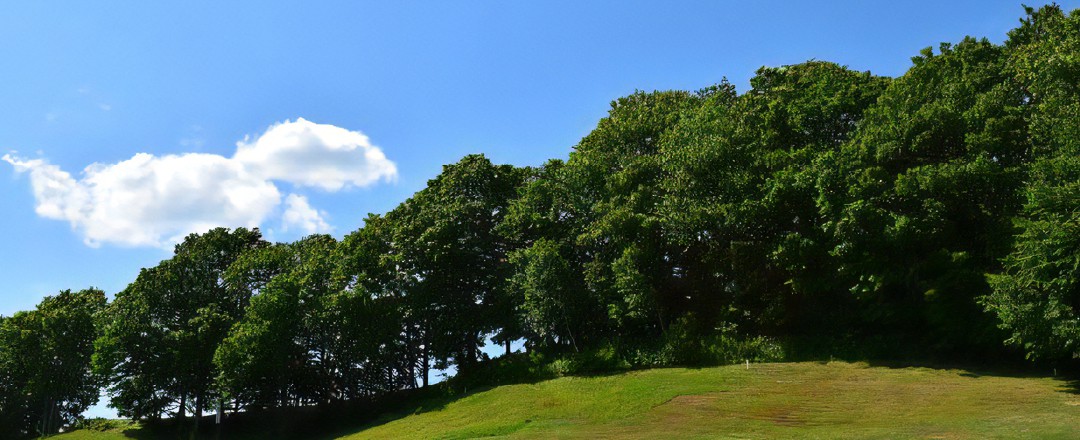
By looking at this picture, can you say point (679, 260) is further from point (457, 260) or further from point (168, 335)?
point (168, 335)

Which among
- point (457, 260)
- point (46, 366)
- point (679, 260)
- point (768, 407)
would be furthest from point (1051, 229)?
point (46, 366)

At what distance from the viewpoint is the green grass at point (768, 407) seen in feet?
77.4

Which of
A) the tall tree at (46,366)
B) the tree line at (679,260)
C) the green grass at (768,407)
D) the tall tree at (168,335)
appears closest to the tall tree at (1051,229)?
the tree line at (679,260)

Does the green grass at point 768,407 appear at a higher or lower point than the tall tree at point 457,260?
lower

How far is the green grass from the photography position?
2358 centimetres

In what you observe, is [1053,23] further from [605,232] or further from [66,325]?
[66,325]

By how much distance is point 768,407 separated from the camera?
28375 mm

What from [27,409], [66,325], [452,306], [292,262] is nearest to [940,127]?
[452,306]

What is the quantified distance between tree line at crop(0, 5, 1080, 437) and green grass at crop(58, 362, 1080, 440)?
10.6 ft

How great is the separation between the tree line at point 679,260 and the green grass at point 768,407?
3.22 metres

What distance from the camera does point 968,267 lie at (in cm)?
3503

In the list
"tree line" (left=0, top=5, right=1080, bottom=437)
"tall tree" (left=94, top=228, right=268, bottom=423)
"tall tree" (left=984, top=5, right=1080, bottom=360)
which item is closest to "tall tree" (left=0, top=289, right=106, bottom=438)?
"tree line" (left=0, top=5, right=1080, bottom=437)

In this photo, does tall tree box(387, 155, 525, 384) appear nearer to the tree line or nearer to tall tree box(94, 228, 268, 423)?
the tree line

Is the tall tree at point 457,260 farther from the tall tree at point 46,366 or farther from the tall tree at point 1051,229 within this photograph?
the tall tree at point 1051,229
